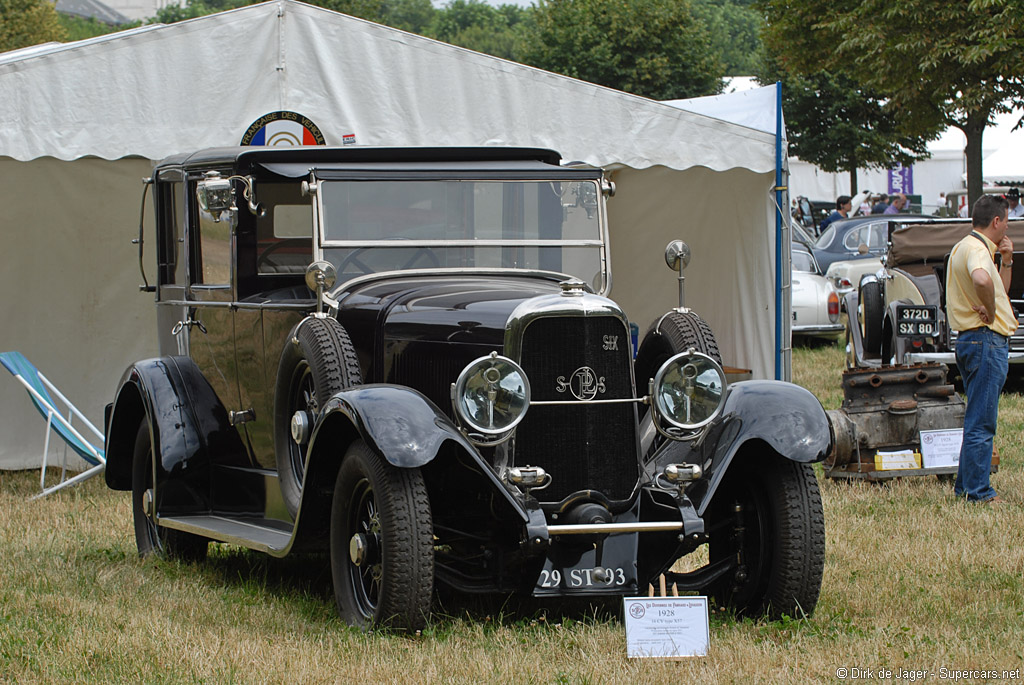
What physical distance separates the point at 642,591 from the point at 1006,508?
9.99ft

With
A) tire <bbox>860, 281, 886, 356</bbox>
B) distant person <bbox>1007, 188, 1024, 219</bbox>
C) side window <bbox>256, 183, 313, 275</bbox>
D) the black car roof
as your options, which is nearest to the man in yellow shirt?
the black car roof

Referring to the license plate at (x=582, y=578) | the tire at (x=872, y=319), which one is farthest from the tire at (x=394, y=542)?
the tire at (x=872, y=319)

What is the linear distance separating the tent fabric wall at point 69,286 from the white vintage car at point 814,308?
26.3ft

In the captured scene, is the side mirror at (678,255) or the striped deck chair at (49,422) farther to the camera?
the striped deck chair at (49,422)

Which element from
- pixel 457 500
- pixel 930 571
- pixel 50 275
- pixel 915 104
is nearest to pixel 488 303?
pixel 457 500

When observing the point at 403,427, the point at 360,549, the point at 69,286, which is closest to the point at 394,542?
the point at 360,549

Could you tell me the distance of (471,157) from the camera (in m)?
5.55

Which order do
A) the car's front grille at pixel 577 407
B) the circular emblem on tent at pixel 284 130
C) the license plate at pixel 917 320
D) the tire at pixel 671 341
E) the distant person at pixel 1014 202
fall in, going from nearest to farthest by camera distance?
the car's front grille at pixel 577 407 < the tire at pixel 671 341 < the circular emblem on tent at pixel 284 130 < the license plate at pixel 917 320 < the distant person at pixel 1014 202

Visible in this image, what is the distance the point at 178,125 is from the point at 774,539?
5500 mm

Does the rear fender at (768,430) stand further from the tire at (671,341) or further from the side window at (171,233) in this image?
the side window at (171,233)

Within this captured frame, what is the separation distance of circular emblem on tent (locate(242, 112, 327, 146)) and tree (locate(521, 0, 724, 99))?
81.5ft

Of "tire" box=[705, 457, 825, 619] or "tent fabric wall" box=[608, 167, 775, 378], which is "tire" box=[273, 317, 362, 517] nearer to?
"tire" box=[705, 457, 825, 619]

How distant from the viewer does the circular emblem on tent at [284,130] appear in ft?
28.2

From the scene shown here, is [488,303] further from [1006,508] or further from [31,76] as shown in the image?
[31,76]
